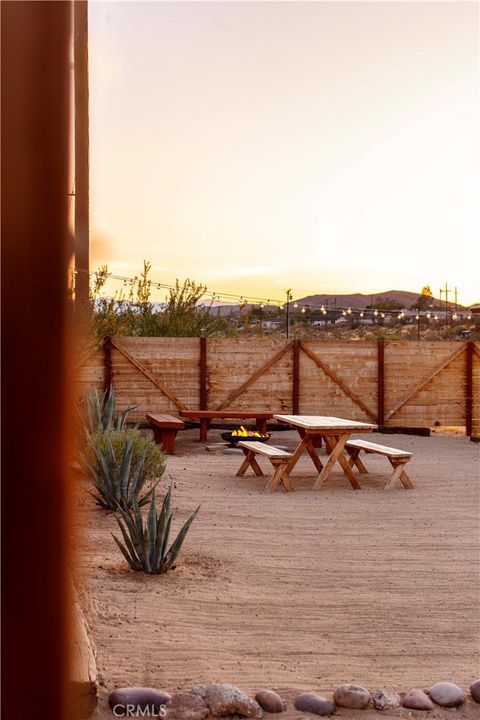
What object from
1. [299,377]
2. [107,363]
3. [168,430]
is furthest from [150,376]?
[168,430]

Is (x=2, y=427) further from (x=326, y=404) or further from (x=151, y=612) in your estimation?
(x=326, y=404)

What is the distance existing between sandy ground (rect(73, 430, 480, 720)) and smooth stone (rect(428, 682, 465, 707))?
6 centimetres

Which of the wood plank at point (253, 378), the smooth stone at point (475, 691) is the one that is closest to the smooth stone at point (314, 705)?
the smooth stone at point (475, 691)

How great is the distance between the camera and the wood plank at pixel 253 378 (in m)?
16.4

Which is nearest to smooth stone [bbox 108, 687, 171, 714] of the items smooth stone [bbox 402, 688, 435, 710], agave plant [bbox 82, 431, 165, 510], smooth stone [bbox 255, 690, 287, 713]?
smooth stone [bbox 255, 690, 287, 713]

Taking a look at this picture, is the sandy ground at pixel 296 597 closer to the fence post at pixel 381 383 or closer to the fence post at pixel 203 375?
the fence post at pixel 203 375

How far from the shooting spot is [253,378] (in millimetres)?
16453

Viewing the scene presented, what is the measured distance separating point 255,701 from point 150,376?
42.4 feet

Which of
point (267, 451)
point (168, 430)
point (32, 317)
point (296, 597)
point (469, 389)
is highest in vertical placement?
point (32, 317)

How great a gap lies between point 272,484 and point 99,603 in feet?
15.0

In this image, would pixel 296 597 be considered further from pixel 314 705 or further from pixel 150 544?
pixel 314 705

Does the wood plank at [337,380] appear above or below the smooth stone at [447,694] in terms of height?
above

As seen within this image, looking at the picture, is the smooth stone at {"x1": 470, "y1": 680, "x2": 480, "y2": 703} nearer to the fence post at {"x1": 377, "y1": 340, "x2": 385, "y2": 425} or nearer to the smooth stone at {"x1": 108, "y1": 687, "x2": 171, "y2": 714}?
the smooth stone at {"x1": 108, "y1": 687, "x2": 171, "y2": 714}

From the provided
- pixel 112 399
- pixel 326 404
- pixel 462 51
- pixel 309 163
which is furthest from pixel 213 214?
pixel 326 404
